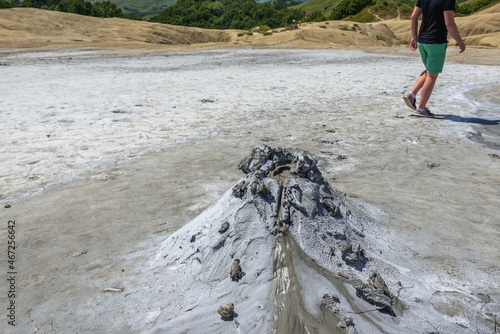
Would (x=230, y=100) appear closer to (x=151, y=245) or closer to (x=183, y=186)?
(x=183, y=186)

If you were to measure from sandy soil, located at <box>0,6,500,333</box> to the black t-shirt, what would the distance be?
3.86ft

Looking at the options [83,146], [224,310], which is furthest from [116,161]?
[224,310]

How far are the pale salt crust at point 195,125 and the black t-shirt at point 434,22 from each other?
1.18 meters

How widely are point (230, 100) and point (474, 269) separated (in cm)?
530

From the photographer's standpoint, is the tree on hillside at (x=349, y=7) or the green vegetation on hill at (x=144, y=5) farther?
the green vegetation on hill at (x=144, y=5)

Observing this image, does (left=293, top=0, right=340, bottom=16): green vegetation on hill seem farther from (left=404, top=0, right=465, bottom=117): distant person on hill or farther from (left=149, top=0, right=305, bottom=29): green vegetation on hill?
(left=404, top=0, right=465, bottom=117): distant person on hill

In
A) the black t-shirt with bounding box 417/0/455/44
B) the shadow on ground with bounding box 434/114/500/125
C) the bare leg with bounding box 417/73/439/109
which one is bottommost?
the shadow on ground with bounding box 434/114/500/125

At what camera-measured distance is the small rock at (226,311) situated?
1.62 metres

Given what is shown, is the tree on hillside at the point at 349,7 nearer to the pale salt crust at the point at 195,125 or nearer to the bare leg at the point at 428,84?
the pale salt crust at the point at 195,125

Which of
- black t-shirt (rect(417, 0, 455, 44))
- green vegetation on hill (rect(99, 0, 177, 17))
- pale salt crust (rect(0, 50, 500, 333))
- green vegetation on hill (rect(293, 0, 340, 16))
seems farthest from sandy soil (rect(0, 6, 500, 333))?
green vegetation on hill (rect(99, 0, 177, 17))

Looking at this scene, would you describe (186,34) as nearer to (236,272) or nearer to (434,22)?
(434,22)

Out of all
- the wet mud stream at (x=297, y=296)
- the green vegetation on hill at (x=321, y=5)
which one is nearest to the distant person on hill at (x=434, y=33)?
the wet mud stream at (x=297, y=296)

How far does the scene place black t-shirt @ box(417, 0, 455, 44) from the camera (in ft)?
16.5

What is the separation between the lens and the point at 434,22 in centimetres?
511
